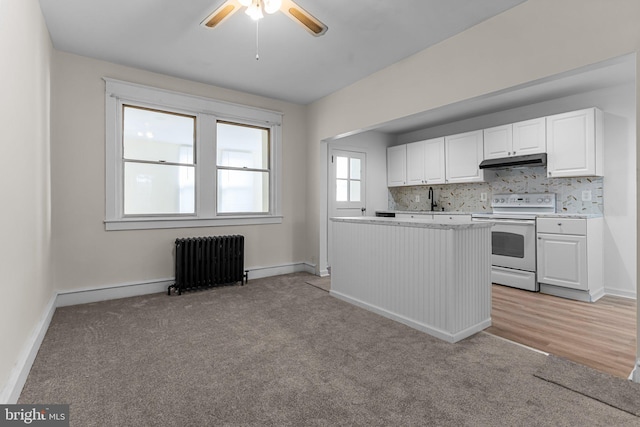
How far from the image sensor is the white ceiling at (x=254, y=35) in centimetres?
254

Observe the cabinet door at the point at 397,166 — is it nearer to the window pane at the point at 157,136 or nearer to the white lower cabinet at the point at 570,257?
the white lower cabinet at the point at 570,257

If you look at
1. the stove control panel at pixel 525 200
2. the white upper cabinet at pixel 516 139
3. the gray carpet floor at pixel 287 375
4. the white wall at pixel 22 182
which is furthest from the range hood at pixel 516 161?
the white wall at pixel 22 182

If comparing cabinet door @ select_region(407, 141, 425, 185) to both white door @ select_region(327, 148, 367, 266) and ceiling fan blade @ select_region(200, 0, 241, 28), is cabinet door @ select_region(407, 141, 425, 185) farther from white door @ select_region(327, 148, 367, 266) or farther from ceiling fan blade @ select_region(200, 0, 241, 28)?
ceiling fan blade @ select_region(200, 0, 241, 28)

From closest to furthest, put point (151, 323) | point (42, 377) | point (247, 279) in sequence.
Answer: point (42, 377) < point (151, 323) < point (247, 279)

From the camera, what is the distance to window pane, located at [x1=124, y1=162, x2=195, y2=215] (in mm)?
3756

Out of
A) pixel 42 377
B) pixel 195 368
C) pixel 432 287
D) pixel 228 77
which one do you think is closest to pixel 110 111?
pixel 228 77

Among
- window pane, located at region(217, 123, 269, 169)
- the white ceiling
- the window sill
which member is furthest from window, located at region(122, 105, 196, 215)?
the white ceiling

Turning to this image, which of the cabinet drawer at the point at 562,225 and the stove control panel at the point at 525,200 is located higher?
the stove control panel at the point at 525,200

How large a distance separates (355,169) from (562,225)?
318 centimetres

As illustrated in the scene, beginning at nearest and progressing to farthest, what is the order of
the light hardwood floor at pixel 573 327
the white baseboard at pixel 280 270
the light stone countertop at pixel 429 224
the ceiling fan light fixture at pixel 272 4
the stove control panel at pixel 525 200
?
the ceiling fan light fixture at pixel 272 4, the light hardwood floor at pixel 573 327, the light stone countertop at pixel 429 224, the stove control panel at pixel 525 200, the white baseboard at pixel 280 270

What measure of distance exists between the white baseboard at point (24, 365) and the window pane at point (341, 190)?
160 inches

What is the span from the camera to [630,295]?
3699mm

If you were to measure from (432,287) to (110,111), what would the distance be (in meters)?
3.90

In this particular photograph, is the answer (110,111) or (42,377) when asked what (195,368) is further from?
(110,111)
